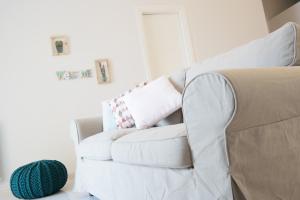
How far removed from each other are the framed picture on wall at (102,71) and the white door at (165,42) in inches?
25.4

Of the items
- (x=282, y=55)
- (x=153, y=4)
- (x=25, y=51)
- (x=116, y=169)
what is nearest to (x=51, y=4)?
(x=25, y=51)

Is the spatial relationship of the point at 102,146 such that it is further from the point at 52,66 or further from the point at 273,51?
the point at 52,66

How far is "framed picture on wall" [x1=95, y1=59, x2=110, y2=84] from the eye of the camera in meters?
3.73

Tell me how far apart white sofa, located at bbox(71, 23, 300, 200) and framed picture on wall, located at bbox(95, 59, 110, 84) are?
2173 mm

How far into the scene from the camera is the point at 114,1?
392 centimetres

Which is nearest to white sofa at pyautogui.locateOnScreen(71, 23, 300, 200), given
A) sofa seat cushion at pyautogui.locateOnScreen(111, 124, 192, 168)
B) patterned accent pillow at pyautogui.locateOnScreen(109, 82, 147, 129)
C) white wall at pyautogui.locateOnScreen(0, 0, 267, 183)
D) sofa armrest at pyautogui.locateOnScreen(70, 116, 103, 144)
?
sofa seat cushion at pyautogui.locateOnScreen(111, 124, 192, 168)

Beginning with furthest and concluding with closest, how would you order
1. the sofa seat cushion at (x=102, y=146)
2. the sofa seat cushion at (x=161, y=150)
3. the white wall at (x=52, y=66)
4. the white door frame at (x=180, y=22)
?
the white door frame at (x=180, y=22), the white wall at (x=52, y=66), the sofa seat cushion at (x=102, y=146), the sofa seat cushion at (x=161, y=150)

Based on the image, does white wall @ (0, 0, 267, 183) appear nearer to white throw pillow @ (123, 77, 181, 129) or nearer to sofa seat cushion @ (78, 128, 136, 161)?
sofa seat cushion @ (78, 128, 136, 161)

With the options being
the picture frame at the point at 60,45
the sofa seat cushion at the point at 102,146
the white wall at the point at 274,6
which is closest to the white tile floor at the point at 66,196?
the sofa seat cushion at the point at 102,146

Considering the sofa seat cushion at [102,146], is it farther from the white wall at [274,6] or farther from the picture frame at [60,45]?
the white wall at [274,6]

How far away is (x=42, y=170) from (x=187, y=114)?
6.10 feet

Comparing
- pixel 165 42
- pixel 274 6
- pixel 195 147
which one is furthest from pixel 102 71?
pixel 274 6

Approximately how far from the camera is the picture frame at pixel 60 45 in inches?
142

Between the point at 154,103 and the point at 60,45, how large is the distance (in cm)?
227
